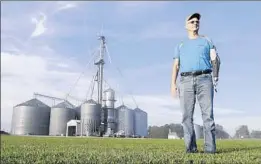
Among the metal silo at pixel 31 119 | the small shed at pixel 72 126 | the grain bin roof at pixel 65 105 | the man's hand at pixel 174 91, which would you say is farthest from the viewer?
the grain bin roof at pixel 65 105

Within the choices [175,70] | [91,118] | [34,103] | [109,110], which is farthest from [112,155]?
[34,103]

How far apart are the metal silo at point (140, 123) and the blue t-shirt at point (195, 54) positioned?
279 feet

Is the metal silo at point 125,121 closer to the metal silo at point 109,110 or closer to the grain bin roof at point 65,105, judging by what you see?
the metal silo at point 109,110

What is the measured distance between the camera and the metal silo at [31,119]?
81.7 meters

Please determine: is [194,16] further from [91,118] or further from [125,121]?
[125,121]

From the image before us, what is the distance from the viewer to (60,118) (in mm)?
83812

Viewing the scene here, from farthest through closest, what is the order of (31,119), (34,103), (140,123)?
(140,123) → (34,103) → (31,119)

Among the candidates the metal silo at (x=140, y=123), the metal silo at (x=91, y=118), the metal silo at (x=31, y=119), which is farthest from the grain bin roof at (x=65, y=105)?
the metal silo at (x=140, y=123)

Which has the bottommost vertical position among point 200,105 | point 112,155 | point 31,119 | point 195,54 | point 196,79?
point 112,155

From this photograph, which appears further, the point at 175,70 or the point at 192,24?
the point at 175,70

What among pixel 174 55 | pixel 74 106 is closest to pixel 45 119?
pixel 74 106

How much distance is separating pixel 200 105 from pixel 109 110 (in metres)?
77.6

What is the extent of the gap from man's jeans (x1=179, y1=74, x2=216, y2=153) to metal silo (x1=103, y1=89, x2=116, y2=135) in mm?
74533

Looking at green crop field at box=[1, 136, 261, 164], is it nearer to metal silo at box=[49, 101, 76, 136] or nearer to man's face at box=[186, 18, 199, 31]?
man's face at box=[186, 18, 199, 31]
